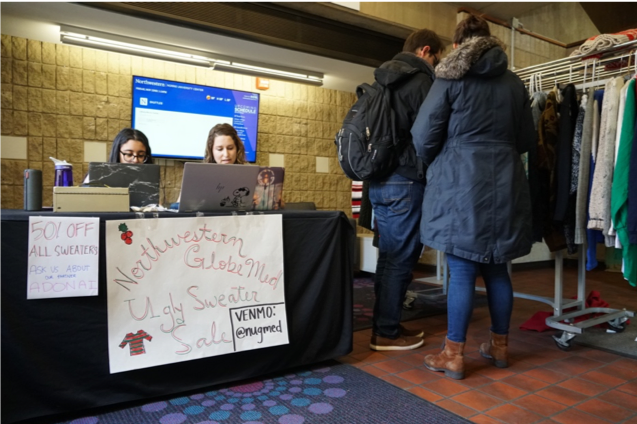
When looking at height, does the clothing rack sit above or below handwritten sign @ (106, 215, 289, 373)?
above

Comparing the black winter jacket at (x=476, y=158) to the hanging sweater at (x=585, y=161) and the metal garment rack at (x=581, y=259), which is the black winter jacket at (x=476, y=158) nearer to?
the hanging sweater at (x=585, y=161)

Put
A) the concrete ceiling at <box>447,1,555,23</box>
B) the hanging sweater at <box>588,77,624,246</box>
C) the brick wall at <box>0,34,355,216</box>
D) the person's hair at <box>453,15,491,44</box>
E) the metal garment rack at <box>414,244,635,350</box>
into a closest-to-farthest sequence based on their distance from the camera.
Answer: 1. the person's hair at <box>453,15,491,44</box>
2. the hanging sweater at <box>588,77,624,246</box>
3. the metal garment rack at <box>414,244,635,350</box>
4. the brick wall at <box>0,34,355,216</box>
5. the concrete ceiling at <box>447,1,555,23</box>

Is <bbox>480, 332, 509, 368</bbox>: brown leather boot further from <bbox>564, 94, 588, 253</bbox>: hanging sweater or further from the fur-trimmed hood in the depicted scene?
the fur-trimmed hood

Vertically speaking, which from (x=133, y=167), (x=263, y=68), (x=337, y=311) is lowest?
(x=337, y=311)

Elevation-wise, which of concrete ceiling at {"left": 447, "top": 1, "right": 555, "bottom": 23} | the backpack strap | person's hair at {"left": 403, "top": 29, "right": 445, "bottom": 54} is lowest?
the backpack strap

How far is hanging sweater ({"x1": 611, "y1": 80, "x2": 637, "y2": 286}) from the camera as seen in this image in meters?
2.10

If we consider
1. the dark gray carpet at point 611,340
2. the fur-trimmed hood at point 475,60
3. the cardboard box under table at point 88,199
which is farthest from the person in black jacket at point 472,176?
the cardboard box under table at point 88,199

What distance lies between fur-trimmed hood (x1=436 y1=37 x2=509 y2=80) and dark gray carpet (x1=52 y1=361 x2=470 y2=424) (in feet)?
4.14

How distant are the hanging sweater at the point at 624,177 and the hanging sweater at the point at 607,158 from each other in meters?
0.07

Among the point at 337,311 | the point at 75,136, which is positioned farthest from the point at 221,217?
the point at 75,136

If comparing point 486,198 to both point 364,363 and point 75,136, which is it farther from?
point 75,136

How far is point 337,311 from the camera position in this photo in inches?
79.6

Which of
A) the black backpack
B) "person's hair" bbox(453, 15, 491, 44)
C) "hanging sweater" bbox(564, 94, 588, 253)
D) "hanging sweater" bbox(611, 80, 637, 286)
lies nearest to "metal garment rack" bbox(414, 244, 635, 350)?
"hanging sweater" bbox(564, 94, 588, 253)

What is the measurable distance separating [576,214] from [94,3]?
10.6ft
